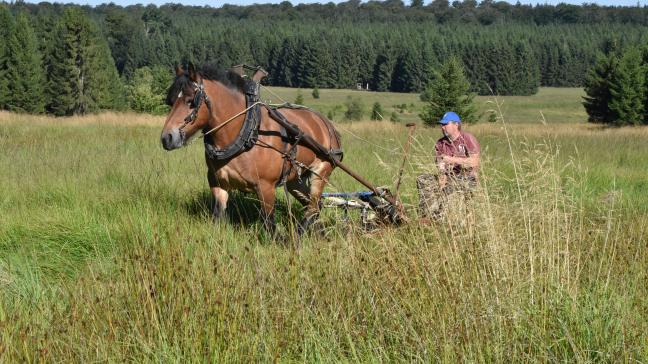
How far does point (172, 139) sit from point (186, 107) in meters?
0.36

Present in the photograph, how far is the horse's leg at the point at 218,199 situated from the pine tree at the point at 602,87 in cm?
5160

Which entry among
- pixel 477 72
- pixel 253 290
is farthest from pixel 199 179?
pixel 477 72

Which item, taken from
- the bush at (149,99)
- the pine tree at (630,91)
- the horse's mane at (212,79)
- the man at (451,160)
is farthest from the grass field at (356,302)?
the bush at (149,99)

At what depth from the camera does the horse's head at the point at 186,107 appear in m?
6.37

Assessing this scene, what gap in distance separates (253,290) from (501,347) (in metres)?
1.48

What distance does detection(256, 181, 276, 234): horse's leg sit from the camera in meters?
6.91

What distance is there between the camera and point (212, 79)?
22.6ft

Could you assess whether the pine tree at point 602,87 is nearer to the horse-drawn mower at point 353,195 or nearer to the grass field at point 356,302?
the horse-drawn mower at point 353,195

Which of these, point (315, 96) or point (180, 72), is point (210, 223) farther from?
point (315, 96)

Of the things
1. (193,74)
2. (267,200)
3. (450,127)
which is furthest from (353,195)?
(193,74)

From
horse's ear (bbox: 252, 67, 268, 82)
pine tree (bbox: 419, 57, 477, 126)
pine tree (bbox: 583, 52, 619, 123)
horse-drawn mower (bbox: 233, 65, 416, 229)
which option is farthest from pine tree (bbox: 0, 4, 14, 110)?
horse-drawn mower (bbox: 233, 65, 416, 229)

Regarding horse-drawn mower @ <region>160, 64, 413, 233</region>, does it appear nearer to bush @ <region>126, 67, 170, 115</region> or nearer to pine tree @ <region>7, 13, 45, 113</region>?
pine tree @ <region>7, 13, 45, 113</region>

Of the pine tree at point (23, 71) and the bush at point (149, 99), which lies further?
the bush at point (149, 99)

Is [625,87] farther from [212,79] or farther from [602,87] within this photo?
[212,79]
